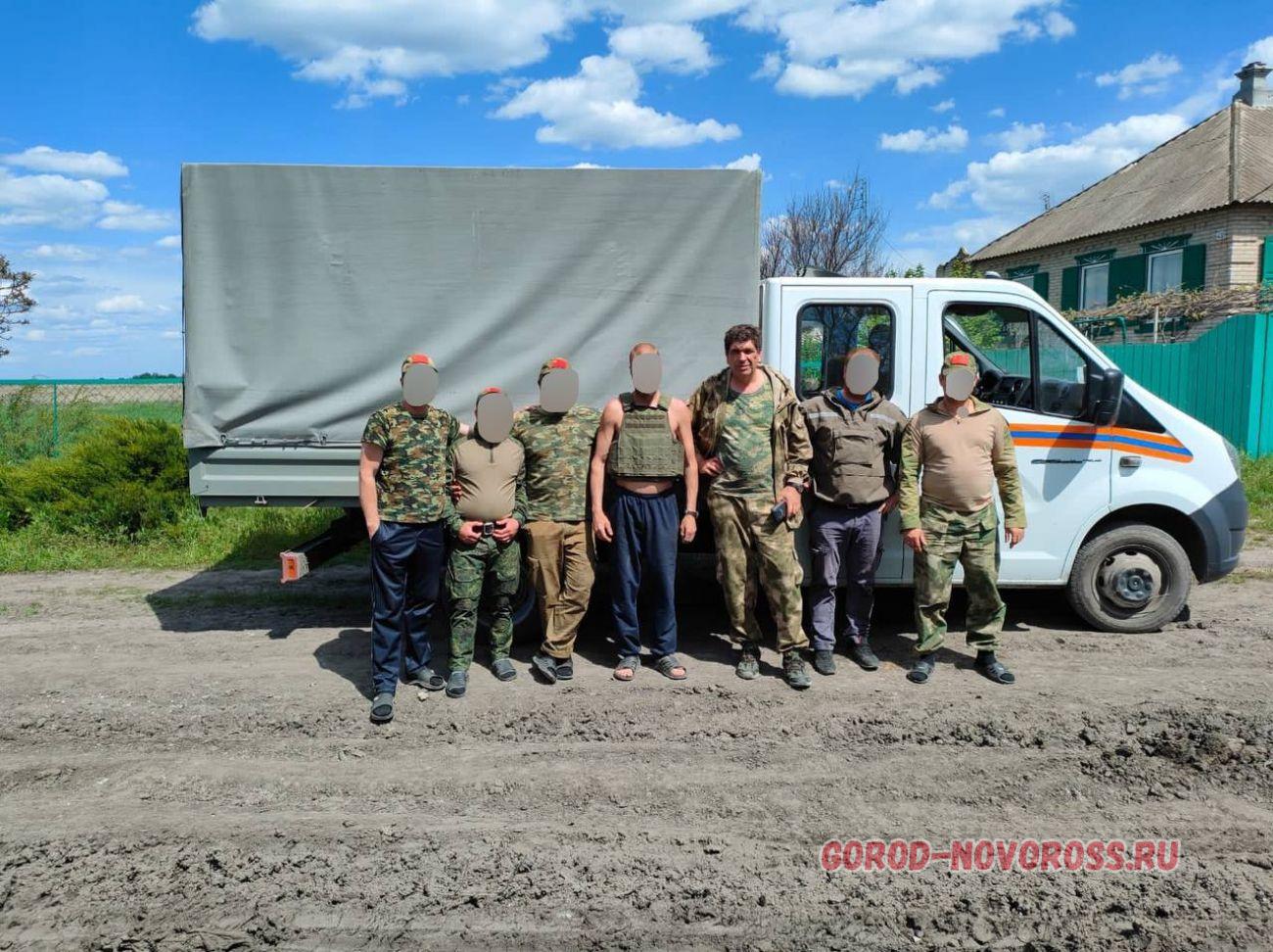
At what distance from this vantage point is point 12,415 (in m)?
12.8

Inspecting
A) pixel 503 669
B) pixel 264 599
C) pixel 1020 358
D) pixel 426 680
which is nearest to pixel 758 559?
pixel 503 669

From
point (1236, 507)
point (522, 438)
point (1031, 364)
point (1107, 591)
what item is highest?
point (1031, 364)

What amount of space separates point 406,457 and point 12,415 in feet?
35.8

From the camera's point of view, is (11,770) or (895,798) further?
(11,770)

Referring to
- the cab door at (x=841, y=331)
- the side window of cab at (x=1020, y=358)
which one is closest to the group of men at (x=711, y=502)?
the cab door at (x=841, y=331)

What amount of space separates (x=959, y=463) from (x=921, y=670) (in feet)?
3.97

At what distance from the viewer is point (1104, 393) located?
5.53 metres

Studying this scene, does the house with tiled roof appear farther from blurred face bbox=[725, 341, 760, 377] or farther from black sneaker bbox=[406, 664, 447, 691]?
black sneaker bbox=[406, 664, 447, 691]

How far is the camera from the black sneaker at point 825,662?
17.6 ft

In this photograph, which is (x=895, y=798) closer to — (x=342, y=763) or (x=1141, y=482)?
(x=342, y=763)

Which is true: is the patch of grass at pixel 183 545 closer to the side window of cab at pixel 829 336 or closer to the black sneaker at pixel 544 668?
the black sneaker at pixel 544 668

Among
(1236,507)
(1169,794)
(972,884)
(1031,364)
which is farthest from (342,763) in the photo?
(1236,507)

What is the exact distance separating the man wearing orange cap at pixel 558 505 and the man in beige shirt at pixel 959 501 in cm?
185

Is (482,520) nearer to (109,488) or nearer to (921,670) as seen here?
(921,670)
